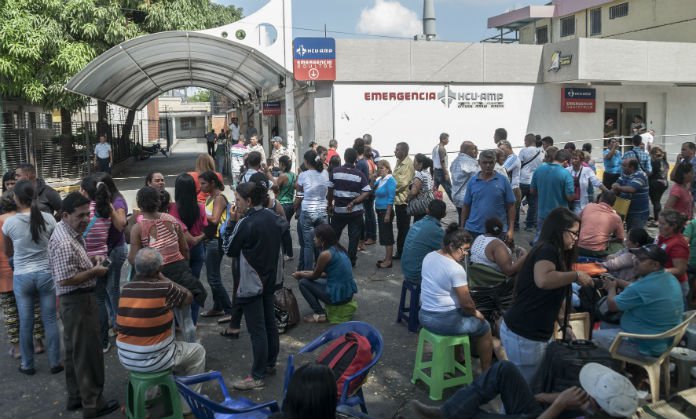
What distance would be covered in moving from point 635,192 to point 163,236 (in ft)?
22.1

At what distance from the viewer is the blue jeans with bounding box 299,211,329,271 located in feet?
24.8

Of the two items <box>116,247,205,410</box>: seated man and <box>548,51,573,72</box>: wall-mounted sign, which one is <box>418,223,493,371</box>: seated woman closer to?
<box>116,247,205,410</box>: seated man

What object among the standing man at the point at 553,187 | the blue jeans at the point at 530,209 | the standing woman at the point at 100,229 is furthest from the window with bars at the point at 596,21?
the standing woman at the point at 100,229

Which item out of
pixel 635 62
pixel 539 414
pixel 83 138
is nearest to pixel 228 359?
pixel 539 414

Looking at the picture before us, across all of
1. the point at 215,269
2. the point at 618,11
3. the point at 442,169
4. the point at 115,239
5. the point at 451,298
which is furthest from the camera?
the point at 618,11

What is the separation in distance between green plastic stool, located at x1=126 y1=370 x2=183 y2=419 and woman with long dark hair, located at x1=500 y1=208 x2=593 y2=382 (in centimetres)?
240

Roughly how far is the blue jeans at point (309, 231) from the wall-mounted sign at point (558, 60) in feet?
46.1

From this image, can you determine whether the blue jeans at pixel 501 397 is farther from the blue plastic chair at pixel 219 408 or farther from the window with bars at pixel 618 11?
the window with bars at pixel 618 11

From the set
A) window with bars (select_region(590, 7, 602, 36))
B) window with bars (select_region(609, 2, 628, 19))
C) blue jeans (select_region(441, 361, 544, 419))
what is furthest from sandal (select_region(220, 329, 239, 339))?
window with bars (select_region(590, 7, 602, 36))

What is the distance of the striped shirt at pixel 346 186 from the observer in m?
7.84

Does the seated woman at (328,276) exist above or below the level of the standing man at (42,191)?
below

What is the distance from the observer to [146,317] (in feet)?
13.0

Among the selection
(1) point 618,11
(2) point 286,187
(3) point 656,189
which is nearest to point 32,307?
(2) point 286,187

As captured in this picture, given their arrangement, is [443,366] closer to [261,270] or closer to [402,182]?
[261,270]
